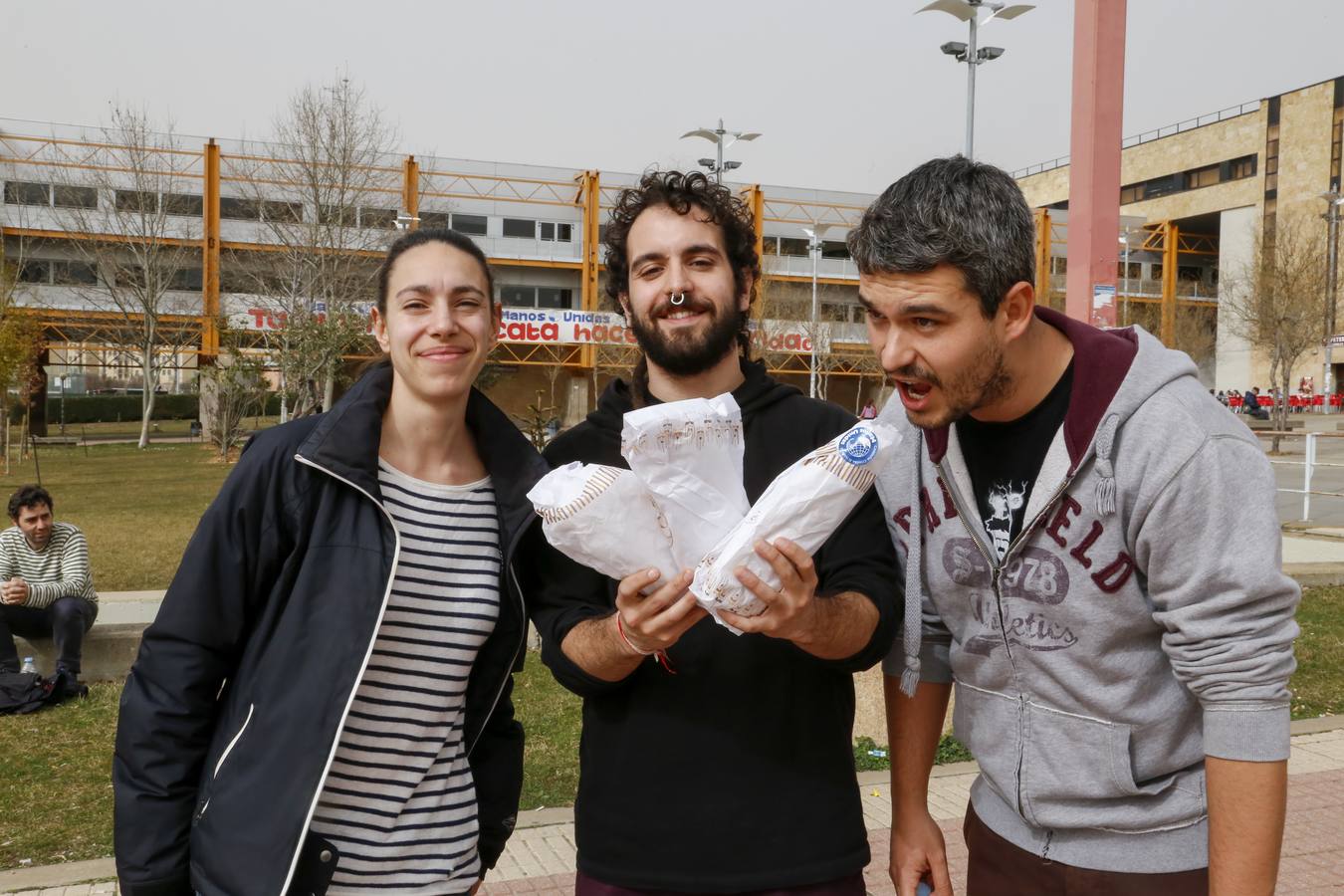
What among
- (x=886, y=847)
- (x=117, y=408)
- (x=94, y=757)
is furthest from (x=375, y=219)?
(x=886, y=847)

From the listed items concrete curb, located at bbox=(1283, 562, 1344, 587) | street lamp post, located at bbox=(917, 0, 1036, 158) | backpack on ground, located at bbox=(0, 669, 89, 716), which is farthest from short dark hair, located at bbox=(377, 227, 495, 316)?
street lamp post, located at bbox=(917, 0, 1036, 158)

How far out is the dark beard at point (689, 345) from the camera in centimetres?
256

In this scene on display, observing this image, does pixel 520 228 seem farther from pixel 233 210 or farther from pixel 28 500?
pixel 28 500

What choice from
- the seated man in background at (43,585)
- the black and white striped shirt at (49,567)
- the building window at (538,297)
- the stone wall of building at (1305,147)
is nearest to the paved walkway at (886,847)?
the seated man in background at (43,585)

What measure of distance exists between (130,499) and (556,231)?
31567 millimetres

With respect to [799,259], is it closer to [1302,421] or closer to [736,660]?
[1302,421]

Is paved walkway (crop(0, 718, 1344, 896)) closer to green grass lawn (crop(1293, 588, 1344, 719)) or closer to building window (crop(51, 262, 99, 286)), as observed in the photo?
green grass lawn (crop(1293, 588, 1344, 719))

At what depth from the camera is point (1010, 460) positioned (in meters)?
2.25

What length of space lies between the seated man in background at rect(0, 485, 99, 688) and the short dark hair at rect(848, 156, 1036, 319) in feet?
22.5

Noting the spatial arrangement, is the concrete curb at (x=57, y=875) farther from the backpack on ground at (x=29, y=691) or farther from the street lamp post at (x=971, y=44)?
the street lamp post at (x=971, y=44)

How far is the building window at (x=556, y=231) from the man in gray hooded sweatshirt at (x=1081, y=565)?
155ft

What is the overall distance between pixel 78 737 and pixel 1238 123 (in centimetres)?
6711

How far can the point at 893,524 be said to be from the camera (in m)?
2.48

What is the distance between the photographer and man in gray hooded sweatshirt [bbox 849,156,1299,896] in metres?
1.92
